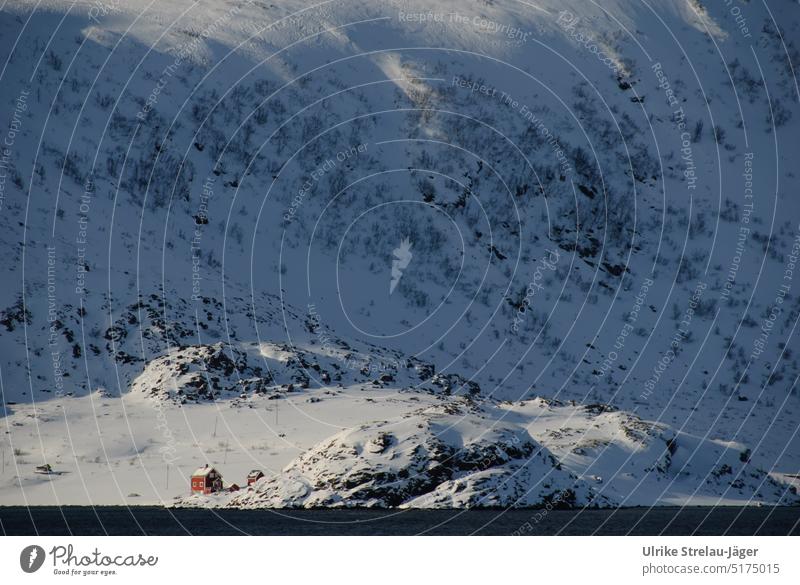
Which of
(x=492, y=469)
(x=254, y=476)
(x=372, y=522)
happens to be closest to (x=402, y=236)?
(x=254, y=476)

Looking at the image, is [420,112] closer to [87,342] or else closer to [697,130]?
[697,130]

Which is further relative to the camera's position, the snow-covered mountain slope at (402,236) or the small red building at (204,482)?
the snow-covered mountain slope at (402,236)

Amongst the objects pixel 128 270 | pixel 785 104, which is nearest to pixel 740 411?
pixel 128 270

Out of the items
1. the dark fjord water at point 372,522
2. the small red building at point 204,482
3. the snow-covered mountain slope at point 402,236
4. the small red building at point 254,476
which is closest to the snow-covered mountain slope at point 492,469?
the snow-covered mountain slope at point 402,236

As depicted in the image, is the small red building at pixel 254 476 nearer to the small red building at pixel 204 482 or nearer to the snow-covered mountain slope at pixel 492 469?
the snow-covered mountain slope at pixel 492 469

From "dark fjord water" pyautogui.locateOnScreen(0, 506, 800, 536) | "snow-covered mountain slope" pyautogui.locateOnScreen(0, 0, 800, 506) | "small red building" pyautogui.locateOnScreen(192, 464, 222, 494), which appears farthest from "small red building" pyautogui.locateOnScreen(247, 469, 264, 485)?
"dark fjord water" pyautogui.locateOnScreen(0, 506, 800, 536)
